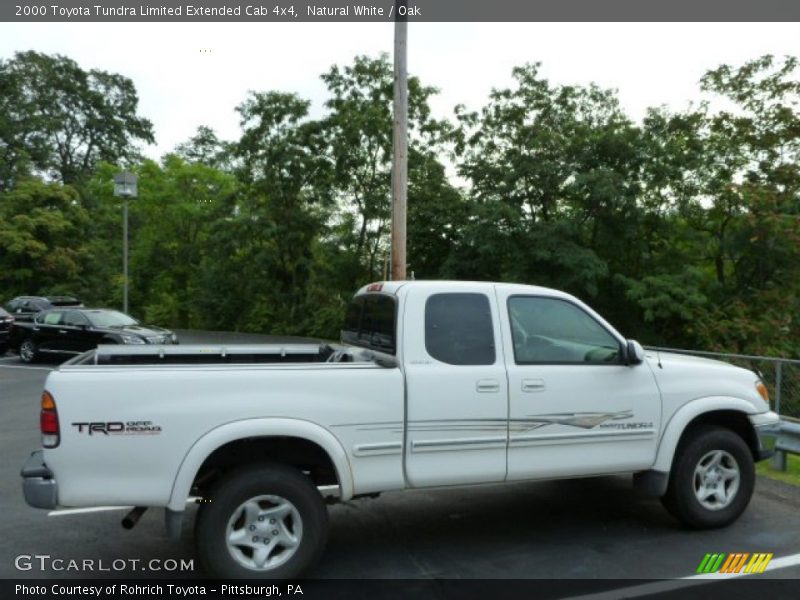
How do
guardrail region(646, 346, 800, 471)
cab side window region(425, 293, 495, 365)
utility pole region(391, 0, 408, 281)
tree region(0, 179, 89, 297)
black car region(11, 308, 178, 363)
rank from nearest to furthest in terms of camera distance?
cab side window region(425, 293, 495, 365) < guardrail region(646, 346, 800, 471) < utility pole region(391, 0, 408, 281) < black car region(11, 308, 178, 363) < tree region(0, 179, 89, 297)

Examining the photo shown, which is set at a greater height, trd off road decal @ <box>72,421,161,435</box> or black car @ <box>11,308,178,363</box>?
trd off road decal @ <box>72,421,161,435</box>

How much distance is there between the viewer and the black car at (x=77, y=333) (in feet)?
56.4

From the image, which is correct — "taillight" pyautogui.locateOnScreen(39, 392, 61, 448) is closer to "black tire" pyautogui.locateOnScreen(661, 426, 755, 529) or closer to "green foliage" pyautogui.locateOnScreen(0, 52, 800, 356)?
"black tire" pyautogui.locateOnScreen(661, 426, 755, 529)

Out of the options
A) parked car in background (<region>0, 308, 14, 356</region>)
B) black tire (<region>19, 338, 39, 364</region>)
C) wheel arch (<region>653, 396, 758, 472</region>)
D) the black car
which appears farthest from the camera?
parked car in background (<region>0, 308, 14, 356</region>)

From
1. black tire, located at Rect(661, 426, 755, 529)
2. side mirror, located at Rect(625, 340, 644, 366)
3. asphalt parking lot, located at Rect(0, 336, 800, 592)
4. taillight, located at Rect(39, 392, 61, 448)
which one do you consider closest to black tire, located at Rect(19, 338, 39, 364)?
asphalt parking lot, located at Rect(0, 336, 800, 592)

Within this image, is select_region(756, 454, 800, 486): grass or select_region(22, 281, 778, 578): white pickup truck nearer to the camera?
select_region(22, 281, 778, 578): white pickup truck

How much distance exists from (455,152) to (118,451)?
63.5ft

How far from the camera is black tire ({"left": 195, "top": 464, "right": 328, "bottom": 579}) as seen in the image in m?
4.34

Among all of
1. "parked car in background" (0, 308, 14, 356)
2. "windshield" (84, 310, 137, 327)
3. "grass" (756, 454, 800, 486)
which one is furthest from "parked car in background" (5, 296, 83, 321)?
"grass" (756, 454, 800, 486)

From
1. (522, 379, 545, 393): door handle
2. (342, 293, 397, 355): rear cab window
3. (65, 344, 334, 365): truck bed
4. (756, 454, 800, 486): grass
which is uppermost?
(342, 293, 397, 355): rear cab window

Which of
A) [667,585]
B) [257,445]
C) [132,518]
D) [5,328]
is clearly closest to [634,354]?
[667,585]

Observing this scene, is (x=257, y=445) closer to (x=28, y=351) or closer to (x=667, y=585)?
(x=667, y=585)

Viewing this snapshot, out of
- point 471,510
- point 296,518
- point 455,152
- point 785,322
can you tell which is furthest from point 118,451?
point 455,152

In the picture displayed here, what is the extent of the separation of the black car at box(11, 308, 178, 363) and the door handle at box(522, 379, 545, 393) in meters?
13.4
